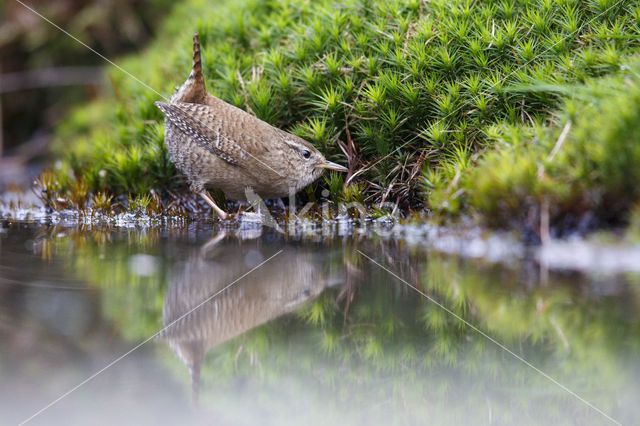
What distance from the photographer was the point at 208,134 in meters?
4.74

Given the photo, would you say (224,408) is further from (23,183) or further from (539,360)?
(23,183)

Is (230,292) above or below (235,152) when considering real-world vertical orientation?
below

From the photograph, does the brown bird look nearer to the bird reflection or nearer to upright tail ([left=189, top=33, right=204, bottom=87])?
upright tail ([left=189, top=33, right=204, bottom=87])

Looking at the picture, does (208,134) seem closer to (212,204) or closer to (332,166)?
(212,204)

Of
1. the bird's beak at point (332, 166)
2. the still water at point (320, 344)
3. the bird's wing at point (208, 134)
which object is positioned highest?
the bird's wing at point (208, 134)

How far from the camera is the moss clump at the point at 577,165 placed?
260 centimetres

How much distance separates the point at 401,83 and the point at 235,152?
1.55m

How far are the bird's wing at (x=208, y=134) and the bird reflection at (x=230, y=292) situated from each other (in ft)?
4.53

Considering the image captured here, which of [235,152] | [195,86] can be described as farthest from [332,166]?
[195,86]

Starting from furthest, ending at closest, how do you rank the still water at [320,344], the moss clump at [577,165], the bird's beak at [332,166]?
the bird's beak at [332,166] → the moss clump at [577,165] → the still water at [320,344]

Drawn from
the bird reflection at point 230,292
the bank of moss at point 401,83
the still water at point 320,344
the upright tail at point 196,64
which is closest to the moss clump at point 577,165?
the bank of moss at point 401,83

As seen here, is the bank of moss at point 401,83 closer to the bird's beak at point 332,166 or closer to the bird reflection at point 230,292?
the bird's beak at point 332,166

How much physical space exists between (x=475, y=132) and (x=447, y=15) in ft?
3.89

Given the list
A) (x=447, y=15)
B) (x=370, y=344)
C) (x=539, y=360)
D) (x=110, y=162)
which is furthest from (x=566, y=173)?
(x=110, y=162)
